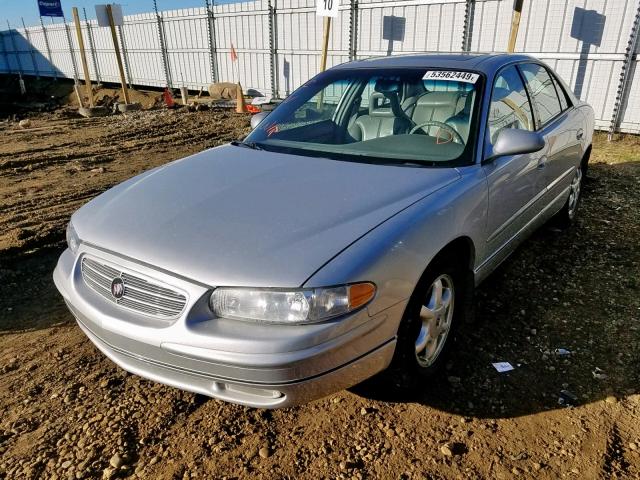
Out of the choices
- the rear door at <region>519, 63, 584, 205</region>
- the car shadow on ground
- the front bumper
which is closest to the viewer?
the front bumper

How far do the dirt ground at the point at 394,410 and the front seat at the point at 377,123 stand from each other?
1357 mm

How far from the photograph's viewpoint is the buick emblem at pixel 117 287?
2.03 m

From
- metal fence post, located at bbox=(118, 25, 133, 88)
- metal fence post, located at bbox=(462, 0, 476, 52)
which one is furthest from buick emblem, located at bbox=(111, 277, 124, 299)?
metal fence post, located at bbox=(118, 25, 133, 88)

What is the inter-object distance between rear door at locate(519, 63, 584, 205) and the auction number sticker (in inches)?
30.9

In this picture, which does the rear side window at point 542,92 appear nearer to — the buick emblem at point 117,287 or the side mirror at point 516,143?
the side mirror at point 516,143

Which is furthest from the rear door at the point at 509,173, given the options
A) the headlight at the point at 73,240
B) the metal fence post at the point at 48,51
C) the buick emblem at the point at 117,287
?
the metal fence post at the point at 48,51

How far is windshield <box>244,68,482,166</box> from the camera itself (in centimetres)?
281

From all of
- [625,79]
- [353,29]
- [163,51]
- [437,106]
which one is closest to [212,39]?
[163,51]

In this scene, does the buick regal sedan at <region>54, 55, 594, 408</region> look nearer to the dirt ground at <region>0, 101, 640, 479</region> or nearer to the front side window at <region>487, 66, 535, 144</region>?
the front side window at <region>487, 66, 535, 144</region>

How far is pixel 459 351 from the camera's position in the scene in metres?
2.89

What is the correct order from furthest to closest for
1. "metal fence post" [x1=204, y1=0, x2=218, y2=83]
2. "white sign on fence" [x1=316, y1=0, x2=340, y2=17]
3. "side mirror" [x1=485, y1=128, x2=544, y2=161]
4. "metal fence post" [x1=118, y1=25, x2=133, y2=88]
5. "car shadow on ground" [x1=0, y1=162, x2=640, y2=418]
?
"metal fence post" [x1=118, y1=25, x2=133, y2=88] → "metal fence post" [x1=204, y1=0, x2=218, y2=83] → "white sign on fence" [x1=316, y1=0, x2=340, y2=17] → "side mirror" [x1=485, y1=128, x2=544, y2=161] → "car shadow on ground" [x1=0, y1=162, x2=640, y2=418]

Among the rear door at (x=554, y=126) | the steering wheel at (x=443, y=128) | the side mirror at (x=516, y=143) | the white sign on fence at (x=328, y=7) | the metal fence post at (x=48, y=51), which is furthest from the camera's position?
the metal fence post at (x=48, y=51)

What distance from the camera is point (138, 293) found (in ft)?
6.53

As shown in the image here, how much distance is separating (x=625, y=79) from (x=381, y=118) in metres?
7.37
